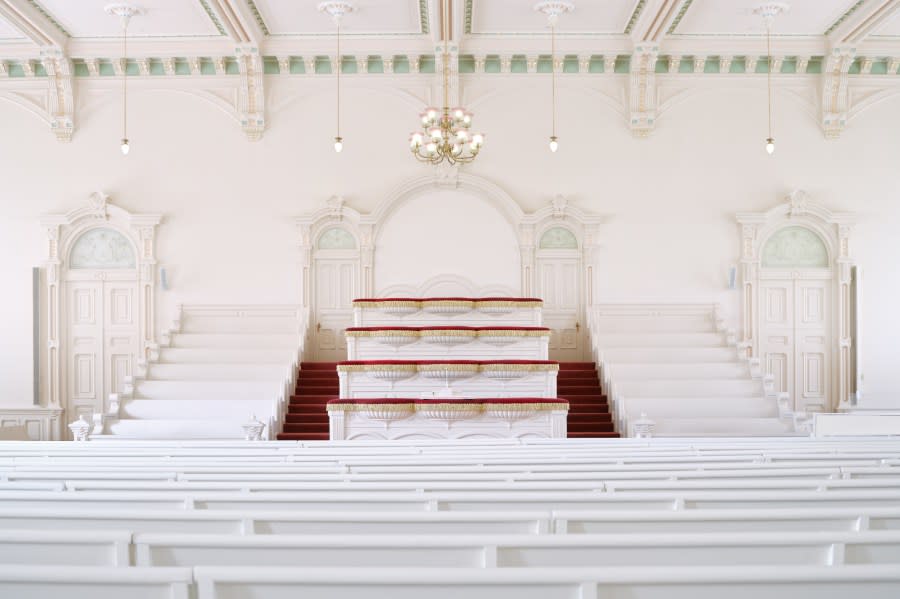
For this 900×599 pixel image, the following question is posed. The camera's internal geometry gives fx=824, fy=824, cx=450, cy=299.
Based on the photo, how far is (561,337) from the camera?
566 inches

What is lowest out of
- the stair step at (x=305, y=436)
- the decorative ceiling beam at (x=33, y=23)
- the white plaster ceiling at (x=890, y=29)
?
the stair step at (x=305, y=436)

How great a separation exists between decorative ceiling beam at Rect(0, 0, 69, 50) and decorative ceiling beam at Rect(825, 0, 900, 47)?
12.3 m

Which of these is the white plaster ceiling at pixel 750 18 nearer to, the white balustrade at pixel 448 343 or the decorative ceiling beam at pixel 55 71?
the white balustrade at pixel 448 343

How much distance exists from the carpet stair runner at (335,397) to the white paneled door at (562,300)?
70 cm

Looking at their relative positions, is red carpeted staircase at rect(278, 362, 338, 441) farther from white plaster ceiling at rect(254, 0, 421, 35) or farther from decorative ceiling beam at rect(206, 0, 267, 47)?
white plaster ceiling at rect(254, 0, 421, 35)

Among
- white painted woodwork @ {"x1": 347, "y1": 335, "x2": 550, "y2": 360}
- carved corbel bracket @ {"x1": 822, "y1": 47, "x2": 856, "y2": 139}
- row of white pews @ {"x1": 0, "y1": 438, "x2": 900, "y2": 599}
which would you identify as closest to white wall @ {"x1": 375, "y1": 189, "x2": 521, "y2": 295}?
white painted woodwork @ {"x1": 347, "y1": 335, "x2": 550, "y2": 360}

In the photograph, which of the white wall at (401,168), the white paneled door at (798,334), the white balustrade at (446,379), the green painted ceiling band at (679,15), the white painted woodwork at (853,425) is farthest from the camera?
the white wall at (401,168)

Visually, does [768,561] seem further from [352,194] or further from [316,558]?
[352,194]

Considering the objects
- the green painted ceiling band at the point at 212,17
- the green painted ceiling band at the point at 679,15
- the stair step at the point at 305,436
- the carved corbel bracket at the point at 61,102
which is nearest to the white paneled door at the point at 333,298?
the stair step at the point at 305,436

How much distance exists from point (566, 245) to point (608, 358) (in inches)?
98.6

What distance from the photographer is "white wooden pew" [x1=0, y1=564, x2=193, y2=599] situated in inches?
77.2

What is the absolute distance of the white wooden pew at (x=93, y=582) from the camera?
1.96 m

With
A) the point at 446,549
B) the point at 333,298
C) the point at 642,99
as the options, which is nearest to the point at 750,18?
the point at 642,99

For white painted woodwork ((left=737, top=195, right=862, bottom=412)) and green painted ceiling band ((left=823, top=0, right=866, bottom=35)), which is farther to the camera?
white painted woodwork ((left=737, top=195, right=862, bottom=412))
